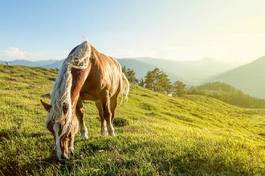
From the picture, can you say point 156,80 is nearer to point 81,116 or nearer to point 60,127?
point 81,116

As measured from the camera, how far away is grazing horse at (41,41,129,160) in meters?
10.1

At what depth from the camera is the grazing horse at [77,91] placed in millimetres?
10070

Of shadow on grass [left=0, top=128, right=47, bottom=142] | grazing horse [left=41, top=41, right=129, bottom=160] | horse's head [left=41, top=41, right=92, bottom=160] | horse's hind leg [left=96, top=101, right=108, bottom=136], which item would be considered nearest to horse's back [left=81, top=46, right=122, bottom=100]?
grazing horse [left=41, top=41, right=129, bottom=160]

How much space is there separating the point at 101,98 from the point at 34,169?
4.01 meters

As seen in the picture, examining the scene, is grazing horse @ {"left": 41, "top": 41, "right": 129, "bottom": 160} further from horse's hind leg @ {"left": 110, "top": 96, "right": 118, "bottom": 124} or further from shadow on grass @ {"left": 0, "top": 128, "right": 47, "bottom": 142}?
shadow on grass @ {"left": 0, "top": 128, "right": 47, "bottom": 142}

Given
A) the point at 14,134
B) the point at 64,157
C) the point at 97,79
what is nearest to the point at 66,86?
the point at 64,157

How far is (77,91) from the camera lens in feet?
38.0

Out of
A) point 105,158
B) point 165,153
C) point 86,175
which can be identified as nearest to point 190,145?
point 165,153

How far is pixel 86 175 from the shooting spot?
997cm

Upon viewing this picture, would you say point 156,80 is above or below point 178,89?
above

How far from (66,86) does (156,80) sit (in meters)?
131

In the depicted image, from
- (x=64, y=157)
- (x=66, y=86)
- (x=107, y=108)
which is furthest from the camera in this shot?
(x=107, y=108)

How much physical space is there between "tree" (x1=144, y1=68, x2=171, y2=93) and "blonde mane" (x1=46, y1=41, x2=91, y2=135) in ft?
409

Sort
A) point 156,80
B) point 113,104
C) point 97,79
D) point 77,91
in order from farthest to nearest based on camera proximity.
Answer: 1. point 156,80
2. point 113,104
3. point 97,79
4. point 77,91
